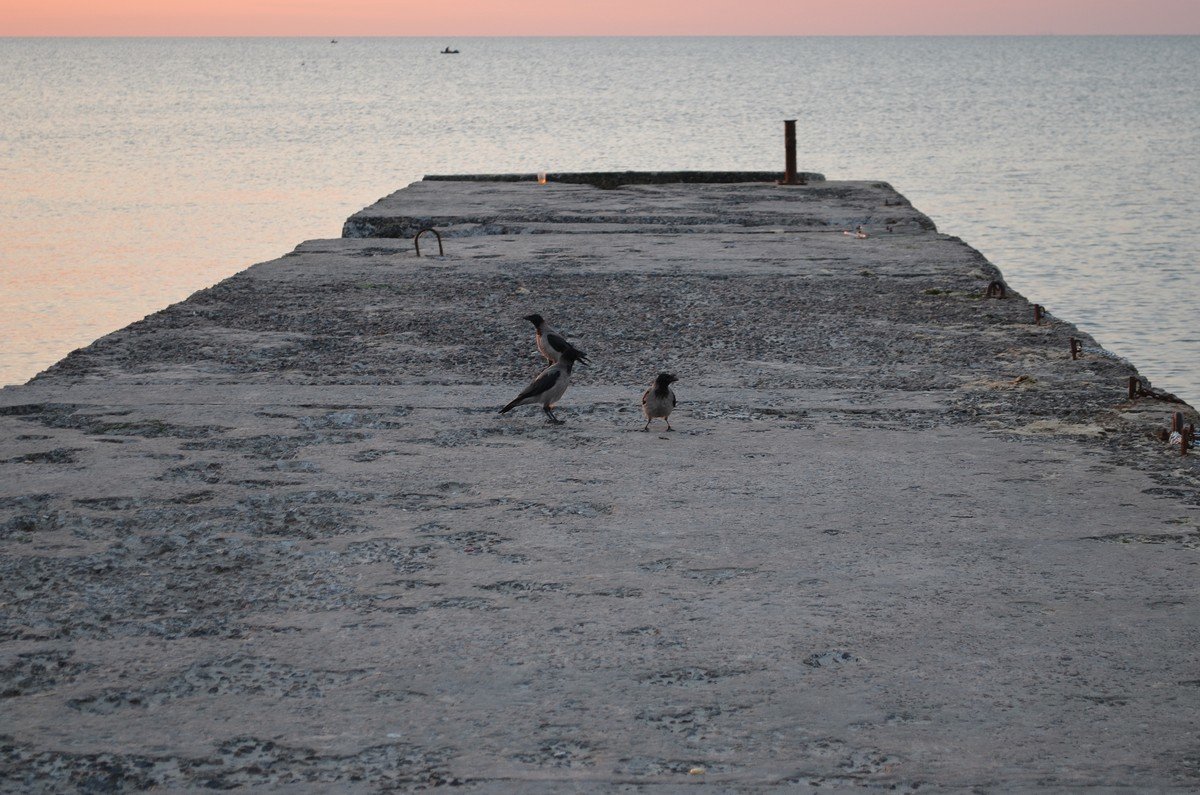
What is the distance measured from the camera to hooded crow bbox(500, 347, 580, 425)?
516 cm

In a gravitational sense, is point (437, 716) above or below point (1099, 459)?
below

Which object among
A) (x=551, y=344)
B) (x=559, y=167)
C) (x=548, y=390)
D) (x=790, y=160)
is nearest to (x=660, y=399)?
(x=548, y=390)

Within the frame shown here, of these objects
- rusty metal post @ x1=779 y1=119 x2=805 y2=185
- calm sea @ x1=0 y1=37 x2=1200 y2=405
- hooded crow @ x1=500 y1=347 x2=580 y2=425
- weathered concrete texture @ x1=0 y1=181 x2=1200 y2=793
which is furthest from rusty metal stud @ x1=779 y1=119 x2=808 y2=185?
hooded crow @ x1=500 y1=347 x2=580 y2=425

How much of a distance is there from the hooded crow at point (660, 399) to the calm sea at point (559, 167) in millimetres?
7540

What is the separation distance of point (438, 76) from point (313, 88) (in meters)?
30.7

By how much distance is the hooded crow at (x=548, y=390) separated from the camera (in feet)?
16.9

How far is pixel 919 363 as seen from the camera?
6242mm

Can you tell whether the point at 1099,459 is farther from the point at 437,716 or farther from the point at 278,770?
the point at 278,770

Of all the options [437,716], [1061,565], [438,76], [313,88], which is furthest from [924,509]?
[438,76]

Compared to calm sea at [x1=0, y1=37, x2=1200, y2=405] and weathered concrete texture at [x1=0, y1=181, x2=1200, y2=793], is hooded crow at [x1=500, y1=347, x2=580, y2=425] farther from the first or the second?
calm sea at [x1=0, y1=37, x2=1200, y2=405]

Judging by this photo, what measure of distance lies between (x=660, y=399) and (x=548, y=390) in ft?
1.51

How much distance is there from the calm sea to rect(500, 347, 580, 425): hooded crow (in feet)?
25.0

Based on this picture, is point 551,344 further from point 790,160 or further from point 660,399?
point 790,160

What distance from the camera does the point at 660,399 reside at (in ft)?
16.4
